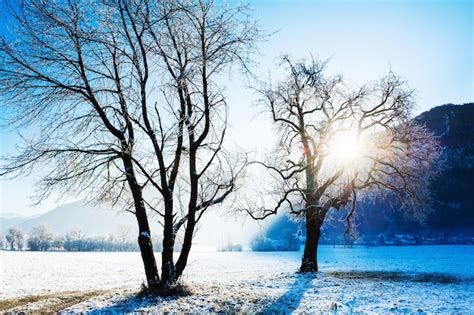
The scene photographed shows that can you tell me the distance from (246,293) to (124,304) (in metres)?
4.44

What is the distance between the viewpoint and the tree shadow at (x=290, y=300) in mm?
10742

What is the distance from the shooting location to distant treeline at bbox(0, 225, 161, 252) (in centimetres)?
14725

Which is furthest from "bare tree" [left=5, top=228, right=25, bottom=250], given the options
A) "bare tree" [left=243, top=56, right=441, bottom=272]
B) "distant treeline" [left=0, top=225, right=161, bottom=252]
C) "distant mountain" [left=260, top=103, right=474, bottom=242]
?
"bare tree" [left=243, top=56, right=441, bottom=272]

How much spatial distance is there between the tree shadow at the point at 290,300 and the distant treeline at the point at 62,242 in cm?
12461

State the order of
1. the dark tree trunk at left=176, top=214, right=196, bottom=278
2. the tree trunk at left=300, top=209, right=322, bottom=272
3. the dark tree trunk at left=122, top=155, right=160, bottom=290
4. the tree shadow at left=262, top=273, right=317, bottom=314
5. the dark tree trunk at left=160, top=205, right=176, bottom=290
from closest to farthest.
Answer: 1. the tree shadow at left=262, top=273, right=317, bottom=314
2. the dark tree trunk at left=160, top=205, right=176, bottom=290
3. the dark tree trunk at left=122, top=155, right=160, bottom=290
4. the dark tree trunk at left=176, top=214, right=196, bottom=278
5. the tree trunk at left=300, top=209, right=322, bottom=272

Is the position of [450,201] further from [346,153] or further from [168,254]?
[168,254]

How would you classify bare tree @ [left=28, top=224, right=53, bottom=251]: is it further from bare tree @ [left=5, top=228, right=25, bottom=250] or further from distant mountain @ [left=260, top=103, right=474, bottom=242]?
distant mountain @ [left=260, top=103, right=474, bottom=242]

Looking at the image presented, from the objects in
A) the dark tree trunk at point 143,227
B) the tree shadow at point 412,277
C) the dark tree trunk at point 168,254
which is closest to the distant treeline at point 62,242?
the tree shadow at point 412,277

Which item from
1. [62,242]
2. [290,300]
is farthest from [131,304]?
[62,242]

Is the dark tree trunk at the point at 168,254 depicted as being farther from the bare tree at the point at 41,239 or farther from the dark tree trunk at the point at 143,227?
the bare tree at the point at 41,239

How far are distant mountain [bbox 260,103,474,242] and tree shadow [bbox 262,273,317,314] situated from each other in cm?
14938

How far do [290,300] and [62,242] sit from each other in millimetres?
160809

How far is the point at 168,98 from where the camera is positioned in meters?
13.3

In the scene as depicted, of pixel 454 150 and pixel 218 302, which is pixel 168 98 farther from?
pixel 454 150
